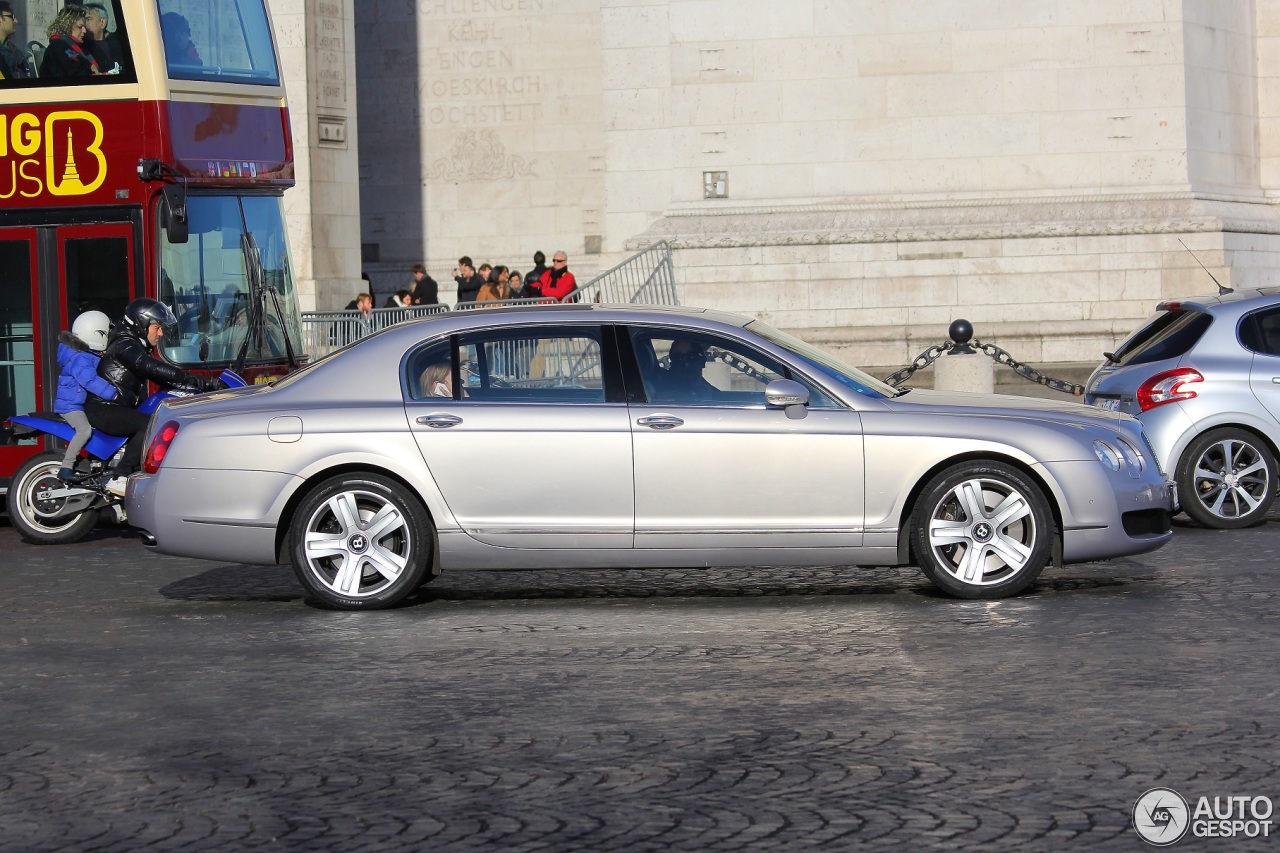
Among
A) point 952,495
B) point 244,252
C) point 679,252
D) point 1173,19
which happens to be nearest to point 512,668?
point 952,495

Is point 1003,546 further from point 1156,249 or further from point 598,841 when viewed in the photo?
point 1156,249

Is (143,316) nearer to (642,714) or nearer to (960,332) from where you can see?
(642,714)

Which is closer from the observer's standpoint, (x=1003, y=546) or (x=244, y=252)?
(x=1003, y=546)

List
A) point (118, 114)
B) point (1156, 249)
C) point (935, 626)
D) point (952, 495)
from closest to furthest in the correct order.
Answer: point (935, 626)
point (952, 495)
point (118, 114)
point (1156, 249)

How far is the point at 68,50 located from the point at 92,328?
1933 millimetres

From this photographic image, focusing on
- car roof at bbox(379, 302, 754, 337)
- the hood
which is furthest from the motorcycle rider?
the hood

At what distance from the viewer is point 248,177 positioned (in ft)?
45.4

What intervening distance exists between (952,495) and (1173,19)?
645 inches

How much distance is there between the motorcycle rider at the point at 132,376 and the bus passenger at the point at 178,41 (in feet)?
5.82

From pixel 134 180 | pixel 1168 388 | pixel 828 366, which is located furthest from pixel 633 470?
pixel 134 180

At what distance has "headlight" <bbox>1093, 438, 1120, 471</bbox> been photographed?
29.5ft

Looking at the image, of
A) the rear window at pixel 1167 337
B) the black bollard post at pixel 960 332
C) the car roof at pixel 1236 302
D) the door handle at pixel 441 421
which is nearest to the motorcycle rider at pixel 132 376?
the door handle at pixel 441 421

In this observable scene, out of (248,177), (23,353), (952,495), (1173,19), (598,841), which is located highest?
(1173,19)

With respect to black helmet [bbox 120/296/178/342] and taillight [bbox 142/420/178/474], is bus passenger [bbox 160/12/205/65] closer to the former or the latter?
black helmet [bbox 120/296/178/342]
